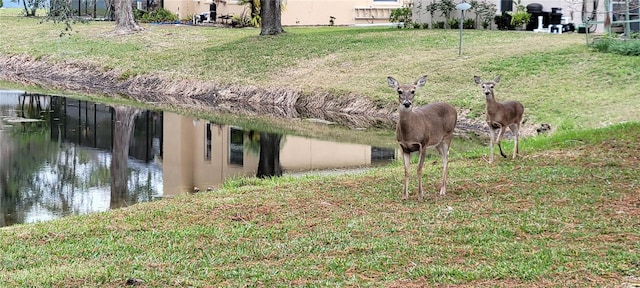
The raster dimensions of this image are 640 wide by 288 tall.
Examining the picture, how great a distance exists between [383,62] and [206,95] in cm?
531

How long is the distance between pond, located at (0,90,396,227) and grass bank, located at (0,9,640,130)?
14.6 ft

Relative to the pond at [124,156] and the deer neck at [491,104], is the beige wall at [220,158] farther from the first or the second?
the deer neck at [491,104]

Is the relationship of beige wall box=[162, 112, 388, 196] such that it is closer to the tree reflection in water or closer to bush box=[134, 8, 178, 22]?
the tree reflection in water

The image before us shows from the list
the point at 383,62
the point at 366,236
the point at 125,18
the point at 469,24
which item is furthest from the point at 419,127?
the point at 125,18

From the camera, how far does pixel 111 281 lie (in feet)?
27.9

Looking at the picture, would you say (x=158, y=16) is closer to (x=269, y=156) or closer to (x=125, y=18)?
(x=125, y=18)

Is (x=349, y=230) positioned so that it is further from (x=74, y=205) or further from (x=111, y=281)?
(x=74, y=205)

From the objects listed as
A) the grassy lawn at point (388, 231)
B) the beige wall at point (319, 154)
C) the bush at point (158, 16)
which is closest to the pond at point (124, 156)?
the beige wall at point (319, 154)

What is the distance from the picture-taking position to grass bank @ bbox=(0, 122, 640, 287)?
8.47 metres

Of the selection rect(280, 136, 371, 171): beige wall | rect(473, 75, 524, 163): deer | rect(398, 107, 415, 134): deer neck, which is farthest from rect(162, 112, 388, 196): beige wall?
rect(398, 107, 415, 134): deer neck

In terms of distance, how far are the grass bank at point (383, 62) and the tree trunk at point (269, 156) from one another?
4.33 metres

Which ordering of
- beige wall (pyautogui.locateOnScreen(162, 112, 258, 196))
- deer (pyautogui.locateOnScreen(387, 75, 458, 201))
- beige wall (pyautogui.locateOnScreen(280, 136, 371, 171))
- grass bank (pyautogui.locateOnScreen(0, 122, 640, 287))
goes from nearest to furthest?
1. grass bank (pyautogui.locateOnScreen(0, 122, 640, 287))
2. deer (pyautogui.locateOnScreen(387, 75, 458, 201))
3. beige wall (pyautogui.locateOnScreen(162, 112, 258, 196))
4. beige wall (pyautogui.locateOnScreen(280, 136, 371, 171))

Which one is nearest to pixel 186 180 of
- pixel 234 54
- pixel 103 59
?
pixel 234 54

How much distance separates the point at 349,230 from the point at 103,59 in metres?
27.4
